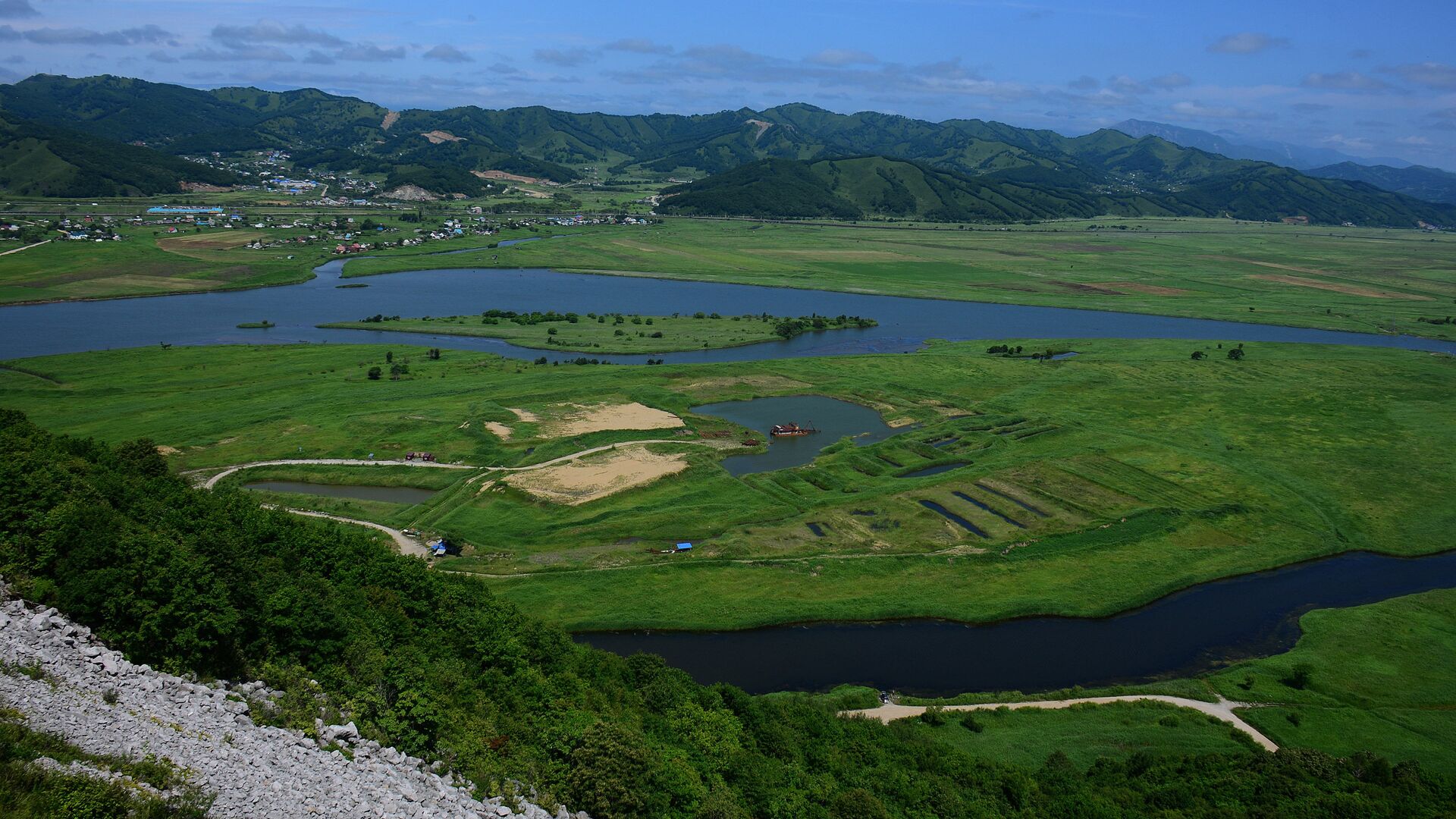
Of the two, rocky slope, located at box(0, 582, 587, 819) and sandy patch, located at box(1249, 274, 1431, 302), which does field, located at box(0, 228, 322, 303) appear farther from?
sandy patch, located at box(1249, 274, 1431, 302)

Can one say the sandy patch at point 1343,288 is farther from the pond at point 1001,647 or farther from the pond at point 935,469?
the pond at point 1001,647

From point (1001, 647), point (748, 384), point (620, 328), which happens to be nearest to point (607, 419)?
point (748, 384)

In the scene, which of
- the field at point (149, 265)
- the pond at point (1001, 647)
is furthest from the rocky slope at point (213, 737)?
the field at point (149, 265)

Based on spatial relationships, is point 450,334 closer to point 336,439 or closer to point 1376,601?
point 336,439

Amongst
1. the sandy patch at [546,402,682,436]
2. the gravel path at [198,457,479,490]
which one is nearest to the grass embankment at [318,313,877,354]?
the sandy patch at [546,402,682,436]

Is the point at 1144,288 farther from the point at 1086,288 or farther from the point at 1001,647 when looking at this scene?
the point at 1001,647

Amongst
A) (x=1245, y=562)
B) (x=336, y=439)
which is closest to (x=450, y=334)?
(x=336, y=439)
